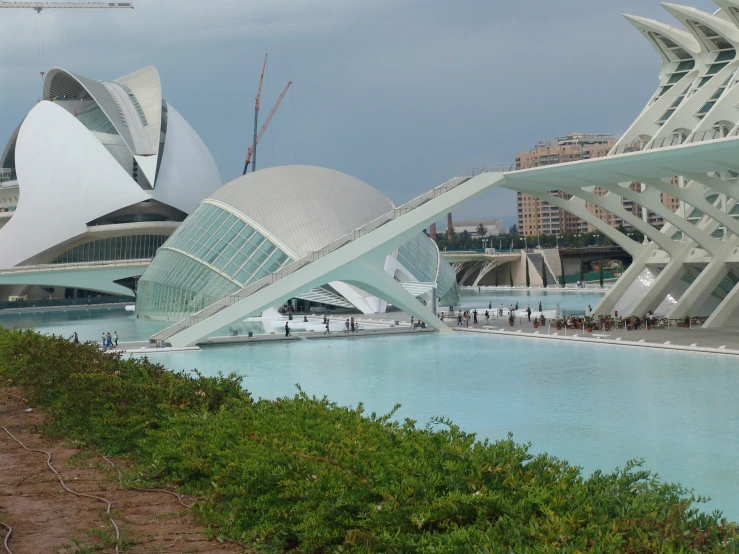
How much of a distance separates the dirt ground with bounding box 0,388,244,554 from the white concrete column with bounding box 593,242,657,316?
26.8m

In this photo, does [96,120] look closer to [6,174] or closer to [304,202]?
[6,174]

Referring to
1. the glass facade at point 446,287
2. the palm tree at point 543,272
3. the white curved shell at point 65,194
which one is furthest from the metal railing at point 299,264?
the palm tree at point 543,272

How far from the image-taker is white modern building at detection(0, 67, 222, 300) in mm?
71625

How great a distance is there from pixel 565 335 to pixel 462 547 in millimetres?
25166

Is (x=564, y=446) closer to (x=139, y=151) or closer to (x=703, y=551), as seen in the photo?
(x=703, y=551)

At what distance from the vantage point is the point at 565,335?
30.3 m

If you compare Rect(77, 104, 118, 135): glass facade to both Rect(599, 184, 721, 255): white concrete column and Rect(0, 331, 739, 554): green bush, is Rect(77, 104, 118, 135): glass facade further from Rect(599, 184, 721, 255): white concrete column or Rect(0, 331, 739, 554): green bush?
Rect(0, 331, 739, 554): green bush

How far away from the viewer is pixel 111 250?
7412cm

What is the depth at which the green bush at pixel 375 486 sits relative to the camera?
5859 millimetres

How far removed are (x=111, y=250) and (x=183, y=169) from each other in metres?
8.75

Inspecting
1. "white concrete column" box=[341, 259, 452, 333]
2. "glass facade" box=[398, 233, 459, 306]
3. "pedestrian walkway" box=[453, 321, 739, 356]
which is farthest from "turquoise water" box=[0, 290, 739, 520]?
"glass facade" box=[398, 233, 459, 306]

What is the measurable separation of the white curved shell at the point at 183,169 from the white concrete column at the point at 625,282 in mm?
45047

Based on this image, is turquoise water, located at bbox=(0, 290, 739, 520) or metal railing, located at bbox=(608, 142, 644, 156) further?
metal railing, located at bbox=(608, 142, 644, 156)

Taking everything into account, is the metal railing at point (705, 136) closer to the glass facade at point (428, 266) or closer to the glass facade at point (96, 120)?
the glass facade at point (428, 266)
